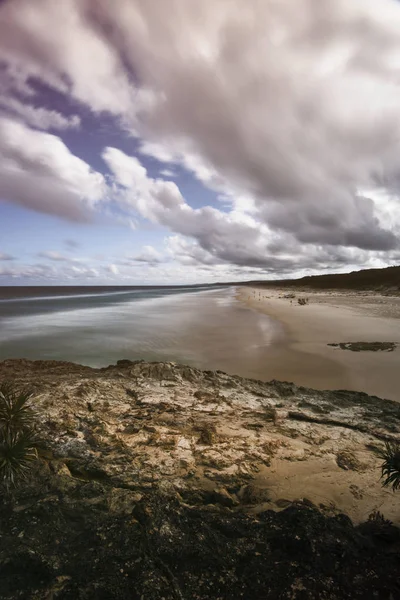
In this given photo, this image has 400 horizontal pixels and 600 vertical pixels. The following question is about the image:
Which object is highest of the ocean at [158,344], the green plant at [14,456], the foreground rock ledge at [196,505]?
the green plant at [14,456]

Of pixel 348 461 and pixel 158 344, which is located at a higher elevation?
pixel 348 461

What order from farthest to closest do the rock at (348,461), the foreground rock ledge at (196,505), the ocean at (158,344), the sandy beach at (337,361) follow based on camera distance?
the ocean at (158,344) → the sandy beach at (337,361) → the rock at (348,461) → the foreground rock ledge at (196,505)

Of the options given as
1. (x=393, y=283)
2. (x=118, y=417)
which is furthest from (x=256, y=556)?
(x=393, y=283)

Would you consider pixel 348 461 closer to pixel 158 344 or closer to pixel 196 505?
pixel 196 505

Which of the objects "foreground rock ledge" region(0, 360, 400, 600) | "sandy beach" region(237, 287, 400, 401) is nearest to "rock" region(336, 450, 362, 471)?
"foreground rock ledge" region(0, 360, 400, 600)

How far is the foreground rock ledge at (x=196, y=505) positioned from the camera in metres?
2.70

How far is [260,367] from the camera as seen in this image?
11.0m

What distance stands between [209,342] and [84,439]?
433 inches

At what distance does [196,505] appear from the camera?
141 inches

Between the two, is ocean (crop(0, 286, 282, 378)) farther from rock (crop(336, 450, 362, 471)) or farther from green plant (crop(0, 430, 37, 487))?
green plant (crop(0, 430, 37, 487))

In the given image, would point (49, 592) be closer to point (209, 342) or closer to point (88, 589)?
point (88, 589)

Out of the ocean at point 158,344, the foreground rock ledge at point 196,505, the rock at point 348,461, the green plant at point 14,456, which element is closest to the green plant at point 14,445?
the green plant at point 14,456

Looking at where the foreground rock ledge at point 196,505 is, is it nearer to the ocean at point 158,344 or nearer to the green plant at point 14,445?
the green plant at point 14,445

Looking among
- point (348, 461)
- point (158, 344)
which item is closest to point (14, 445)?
point (348, 461)
